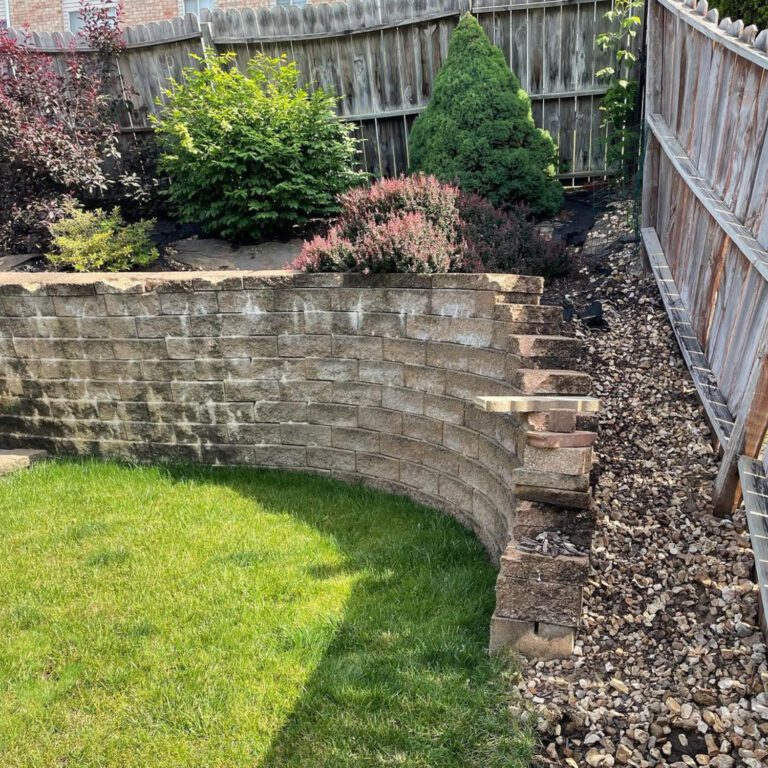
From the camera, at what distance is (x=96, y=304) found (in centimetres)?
557

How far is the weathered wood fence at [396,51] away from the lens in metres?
7.28

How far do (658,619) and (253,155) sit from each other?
550 centimetres

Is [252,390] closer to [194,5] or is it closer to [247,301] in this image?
[247,301]

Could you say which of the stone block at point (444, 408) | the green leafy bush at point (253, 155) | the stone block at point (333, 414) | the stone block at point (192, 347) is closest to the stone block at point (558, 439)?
the stone block at point (444, 408)

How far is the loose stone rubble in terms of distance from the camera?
263 cm

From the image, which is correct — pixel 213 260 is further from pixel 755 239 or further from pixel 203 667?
pixel 755 239

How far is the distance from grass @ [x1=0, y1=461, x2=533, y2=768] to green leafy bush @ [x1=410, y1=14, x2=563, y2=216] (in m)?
3.49

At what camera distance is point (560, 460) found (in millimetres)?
3342

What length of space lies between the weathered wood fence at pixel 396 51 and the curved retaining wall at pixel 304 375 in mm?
3700

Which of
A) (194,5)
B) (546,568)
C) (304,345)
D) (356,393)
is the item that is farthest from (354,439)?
(194,5)

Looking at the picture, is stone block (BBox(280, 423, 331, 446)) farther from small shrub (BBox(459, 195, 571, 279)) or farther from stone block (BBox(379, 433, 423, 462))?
small shrub (BBox(459, 195, 571, 279))

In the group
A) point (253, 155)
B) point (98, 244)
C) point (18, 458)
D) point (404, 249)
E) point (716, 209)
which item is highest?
point (253, 155)

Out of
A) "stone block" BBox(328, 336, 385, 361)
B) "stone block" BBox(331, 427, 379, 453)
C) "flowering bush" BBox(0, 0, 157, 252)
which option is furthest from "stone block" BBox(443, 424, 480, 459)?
"flowering bush" BBox(0, 0, 157, 252)

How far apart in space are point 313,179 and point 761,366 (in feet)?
16.2
